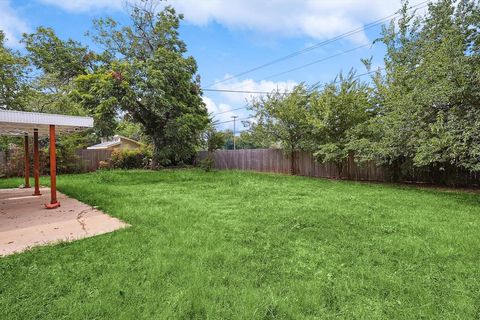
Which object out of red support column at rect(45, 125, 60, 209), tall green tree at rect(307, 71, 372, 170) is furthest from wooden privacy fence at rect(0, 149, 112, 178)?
tall green tree at rect(307, 71, 372, 170)

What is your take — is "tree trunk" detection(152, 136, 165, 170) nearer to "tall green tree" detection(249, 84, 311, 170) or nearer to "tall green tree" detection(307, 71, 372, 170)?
"tall green tree" detection(249, 84, 311, 170)

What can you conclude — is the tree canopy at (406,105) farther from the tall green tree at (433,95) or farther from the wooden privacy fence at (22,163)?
the wooden privacy fence at (22,163)

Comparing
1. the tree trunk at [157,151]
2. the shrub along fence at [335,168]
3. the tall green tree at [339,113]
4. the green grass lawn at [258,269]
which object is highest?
the tall green tree at [339,113]

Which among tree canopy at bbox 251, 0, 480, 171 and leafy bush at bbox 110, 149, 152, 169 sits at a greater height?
tree canopy at bbox 251, 0, 480, 171

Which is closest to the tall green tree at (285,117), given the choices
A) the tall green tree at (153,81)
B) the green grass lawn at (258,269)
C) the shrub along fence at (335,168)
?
the shrub along fence at (335,168)

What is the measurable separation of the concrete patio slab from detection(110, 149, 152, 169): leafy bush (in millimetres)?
10416

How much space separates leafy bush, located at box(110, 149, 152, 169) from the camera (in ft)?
55.8

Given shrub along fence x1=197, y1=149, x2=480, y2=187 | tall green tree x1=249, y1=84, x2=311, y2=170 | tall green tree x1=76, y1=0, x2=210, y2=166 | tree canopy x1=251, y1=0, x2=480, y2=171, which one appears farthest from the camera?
tall green tree x1=76, y1=0, x2=210, y2=166

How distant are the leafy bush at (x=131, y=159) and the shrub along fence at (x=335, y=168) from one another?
3.62m

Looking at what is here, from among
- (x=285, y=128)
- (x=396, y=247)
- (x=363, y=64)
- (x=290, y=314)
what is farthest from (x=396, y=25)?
(x=290, y=314)

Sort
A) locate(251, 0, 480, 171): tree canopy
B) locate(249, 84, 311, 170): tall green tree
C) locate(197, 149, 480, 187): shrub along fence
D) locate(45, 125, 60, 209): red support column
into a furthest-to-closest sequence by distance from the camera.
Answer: locate(249, 84, 311, 170): tall green tree, locate(197, 149, 480, 187): shrub along fence, locate(251, 0, 480, 171): tree canopy, locate(45, 125, 60, 209): red support column

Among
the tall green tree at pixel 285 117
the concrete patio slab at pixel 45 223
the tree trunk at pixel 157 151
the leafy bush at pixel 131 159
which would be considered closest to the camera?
the concrete patio slab at pixel 45 223

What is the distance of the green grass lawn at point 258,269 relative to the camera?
2.23m

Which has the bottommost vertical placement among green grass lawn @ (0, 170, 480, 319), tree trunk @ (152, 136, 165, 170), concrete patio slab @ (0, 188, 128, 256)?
green grass lawn @ (0, 170, 480, 319)
